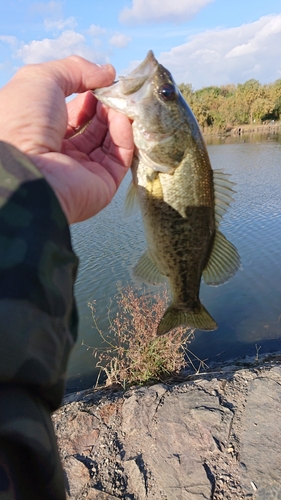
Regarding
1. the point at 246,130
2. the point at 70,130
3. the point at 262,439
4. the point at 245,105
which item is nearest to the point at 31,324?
the point at 70,130

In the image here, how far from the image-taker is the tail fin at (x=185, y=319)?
9.23ft

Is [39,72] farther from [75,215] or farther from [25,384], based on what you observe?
[25,384]

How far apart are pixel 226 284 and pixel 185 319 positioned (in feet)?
27.1

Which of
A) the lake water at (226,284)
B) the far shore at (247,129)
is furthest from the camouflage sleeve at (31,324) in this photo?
the far shore at (247,129)

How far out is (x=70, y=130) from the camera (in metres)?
2.78

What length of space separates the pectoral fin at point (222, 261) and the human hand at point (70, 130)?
882mm

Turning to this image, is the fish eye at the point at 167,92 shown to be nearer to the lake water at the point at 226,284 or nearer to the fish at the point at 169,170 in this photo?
the fish at the point at 169,170

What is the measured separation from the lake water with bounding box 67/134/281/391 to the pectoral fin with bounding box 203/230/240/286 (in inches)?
148

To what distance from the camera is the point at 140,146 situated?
2.65m

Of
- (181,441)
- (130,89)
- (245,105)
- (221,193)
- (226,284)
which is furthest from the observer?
(245,105)

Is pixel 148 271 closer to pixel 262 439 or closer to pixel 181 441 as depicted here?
pixel 181 441

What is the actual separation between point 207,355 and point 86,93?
6729 mm

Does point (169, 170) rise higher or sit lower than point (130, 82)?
lower

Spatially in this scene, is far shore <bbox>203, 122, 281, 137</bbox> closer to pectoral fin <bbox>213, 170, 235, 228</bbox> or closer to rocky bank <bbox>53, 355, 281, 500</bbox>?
rocky bank <bbox>53, 355, 281, 500</bbox>
